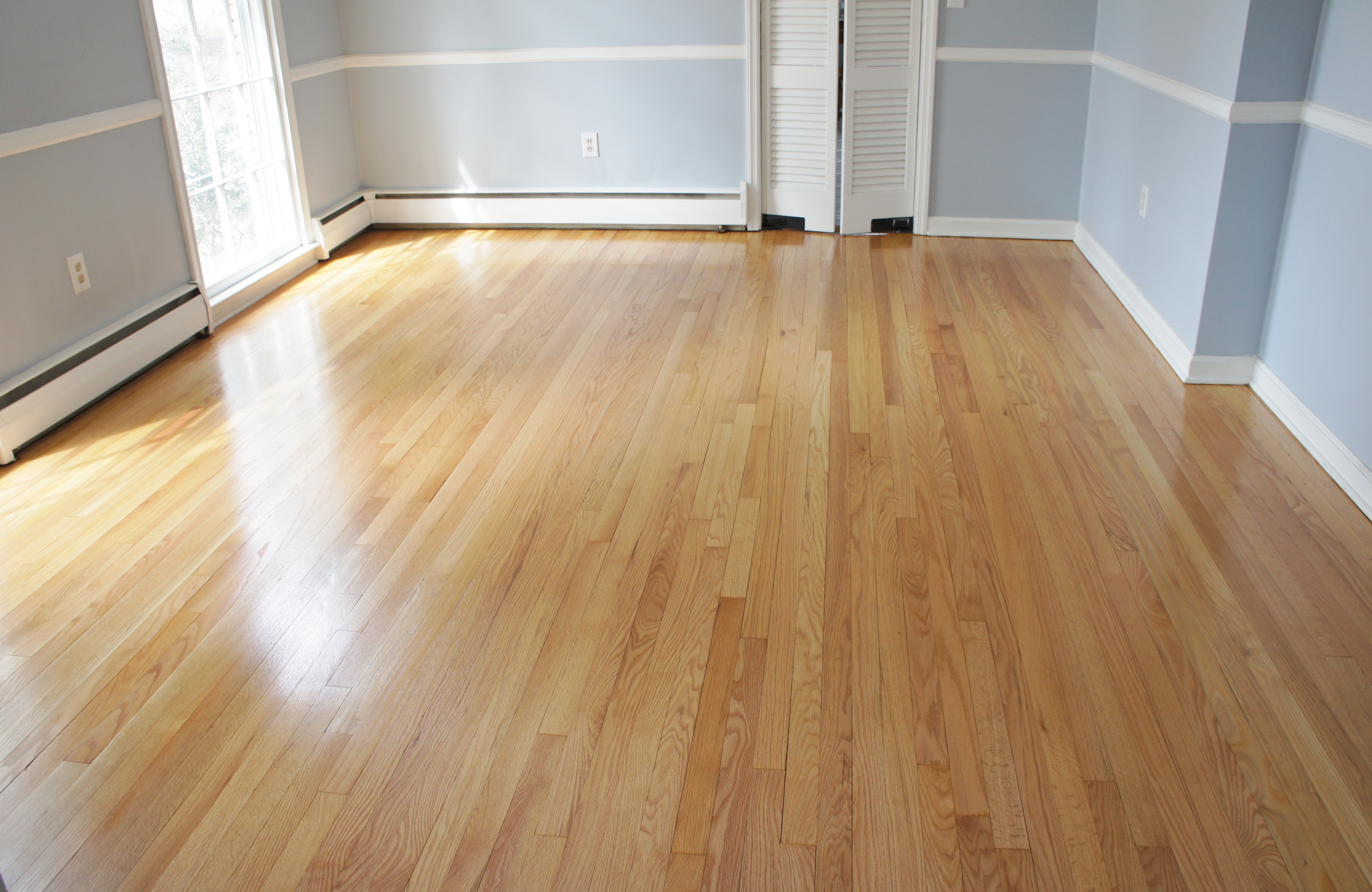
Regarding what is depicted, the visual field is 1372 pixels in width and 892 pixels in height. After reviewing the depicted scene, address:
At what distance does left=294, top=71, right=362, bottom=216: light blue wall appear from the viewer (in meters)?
4.73

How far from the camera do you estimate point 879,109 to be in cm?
478

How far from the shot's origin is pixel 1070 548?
2.38m

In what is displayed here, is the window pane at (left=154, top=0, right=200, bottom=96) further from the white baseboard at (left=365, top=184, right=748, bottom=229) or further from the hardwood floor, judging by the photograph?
the white baseboard at (left=365, top=184, right=748, bottom=229)

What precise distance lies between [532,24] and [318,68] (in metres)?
1.01

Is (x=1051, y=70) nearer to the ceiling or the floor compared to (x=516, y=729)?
nearer to the ceiling

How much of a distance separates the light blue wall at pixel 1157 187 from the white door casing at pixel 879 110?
0.79 metres

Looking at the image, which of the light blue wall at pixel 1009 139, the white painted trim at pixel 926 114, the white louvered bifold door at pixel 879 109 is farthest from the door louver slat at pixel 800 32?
the light blue wall at pixel 1009 139

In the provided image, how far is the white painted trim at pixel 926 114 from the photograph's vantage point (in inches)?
182

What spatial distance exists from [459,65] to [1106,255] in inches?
123

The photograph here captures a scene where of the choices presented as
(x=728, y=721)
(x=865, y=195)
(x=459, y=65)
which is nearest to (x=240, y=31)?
(x=459, y=65)

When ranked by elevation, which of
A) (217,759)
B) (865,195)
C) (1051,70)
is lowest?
(217,759)

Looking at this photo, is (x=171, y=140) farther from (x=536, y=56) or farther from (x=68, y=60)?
(x=536, y=56)

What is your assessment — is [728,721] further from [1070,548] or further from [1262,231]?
[1262,231]

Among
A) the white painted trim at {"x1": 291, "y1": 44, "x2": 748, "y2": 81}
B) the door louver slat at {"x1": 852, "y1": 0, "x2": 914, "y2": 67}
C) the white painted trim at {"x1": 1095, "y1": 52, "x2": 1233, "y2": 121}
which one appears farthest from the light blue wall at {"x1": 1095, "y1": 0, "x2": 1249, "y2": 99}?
the white painted trim at {"x1": 291, "y1": 44, "x2": 748, "y2": 81}
